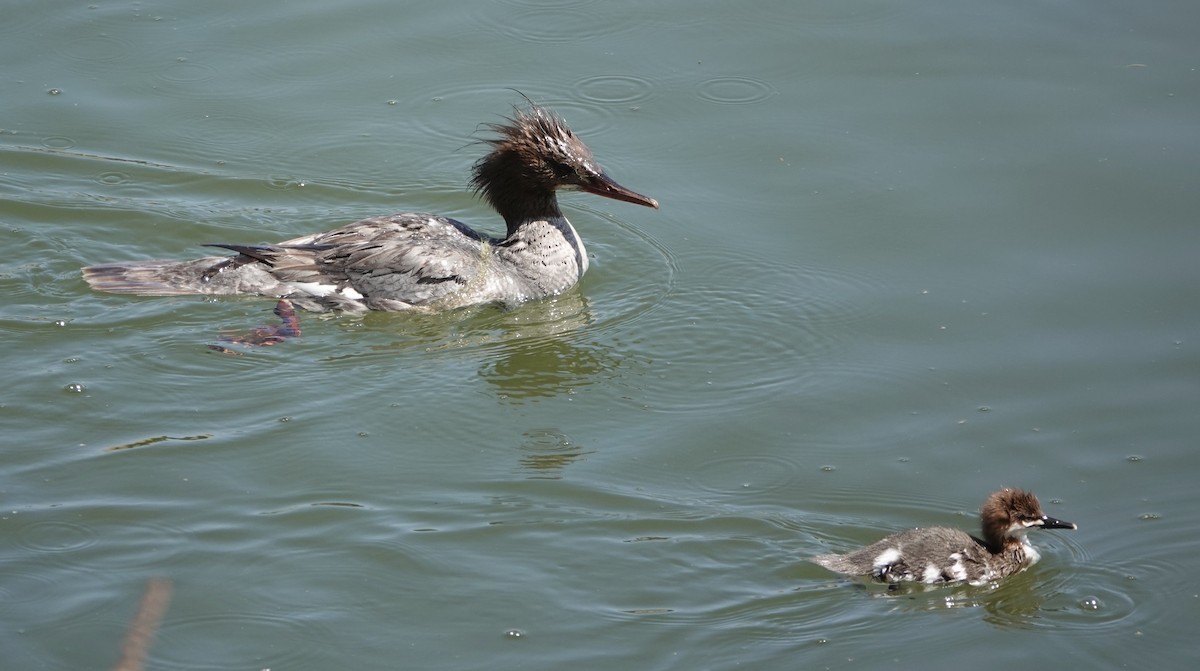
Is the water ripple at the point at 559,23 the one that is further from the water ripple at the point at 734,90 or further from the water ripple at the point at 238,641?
the water ripple at the point at 238,641

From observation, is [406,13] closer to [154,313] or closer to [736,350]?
[154,313]

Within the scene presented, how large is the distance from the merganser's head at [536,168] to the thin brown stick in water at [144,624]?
4.45 meters

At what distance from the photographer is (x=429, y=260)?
32.8 feet

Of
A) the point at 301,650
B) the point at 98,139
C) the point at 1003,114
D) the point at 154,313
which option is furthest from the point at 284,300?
the point at 1003,114

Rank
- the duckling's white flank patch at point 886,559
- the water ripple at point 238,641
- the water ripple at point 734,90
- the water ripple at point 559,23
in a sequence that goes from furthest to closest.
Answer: the water ripple at point 559,23 < the water ripple at point 734,90 < the duckling's white flank patch at point 886,559 < the water ripple at point 238,641

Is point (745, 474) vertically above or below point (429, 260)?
below

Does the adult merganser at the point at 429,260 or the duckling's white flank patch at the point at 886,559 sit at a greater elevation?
the adult merganser at the point at 429,260

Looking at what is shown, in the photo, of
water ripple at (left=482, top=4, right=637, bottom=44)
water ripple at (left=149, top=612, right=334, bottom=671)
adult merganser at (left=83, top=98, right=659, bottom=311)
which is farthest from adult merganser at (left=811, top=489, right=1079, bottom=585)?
water ripple at (left=482, top=4, right=637, bottom=44)

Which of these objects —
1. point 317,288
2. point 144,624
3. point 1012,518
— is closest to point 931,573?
point 1012,518

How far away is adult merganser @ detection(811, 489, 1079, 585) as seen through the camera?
7.00 metres

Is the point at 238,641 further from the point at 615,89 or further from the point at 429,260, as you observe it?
the point at 615,89

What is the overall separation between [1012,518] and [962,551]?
0.97 feet

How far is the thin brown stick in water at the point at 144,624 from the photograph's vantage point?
257 inches

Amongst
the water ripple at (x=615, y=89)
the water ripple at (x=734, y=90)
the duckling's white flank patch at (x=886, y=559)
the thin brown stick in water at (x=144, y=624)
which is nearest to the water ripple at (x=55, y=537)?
the thin brown stick in water at (x=144, y=624)
